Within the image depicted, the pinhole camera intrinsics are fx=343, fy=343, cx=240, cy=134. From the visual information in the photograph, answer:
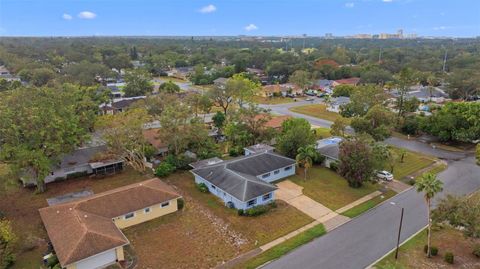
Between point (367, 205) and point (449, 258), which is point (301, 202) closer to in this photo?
point (367, 205)

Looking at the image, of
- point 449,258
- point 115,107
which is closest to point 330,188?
point 449,258

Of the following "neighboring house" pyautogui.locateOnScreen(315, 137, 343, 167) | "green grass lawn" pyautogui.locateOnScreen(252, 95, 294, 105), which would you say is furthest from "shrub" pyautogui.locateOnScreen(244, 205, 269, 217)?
"green grass lawn" pyautogui.locateOnScreen(252, 95, 294, 105)

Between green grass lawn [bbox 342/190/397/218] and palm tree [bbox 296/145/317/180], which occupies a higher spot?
palm tree [bbox 296/145/317/180]

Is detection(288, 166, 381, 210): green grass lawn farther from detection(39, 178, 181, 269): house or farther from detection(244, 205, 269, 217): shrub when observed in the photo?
detection(39, 178, 181, 269): house

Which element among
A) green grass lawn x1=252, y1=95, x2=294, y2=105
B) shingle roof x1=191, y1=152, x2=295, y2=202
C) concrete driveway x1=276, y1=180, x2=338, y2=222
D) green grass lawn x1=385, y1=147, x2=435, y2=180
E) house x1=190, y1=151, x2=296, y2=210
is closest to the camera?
concrete driveway x1=276, y1=180, x2=338, y2=222

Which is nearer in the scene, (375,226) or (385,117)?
(375,226)

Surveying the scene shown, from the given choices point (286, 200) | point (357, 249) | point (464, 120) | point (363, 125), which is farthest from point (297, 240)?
point (464, 120)

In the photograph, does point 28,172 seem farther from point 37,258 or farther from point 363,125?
point 363,125

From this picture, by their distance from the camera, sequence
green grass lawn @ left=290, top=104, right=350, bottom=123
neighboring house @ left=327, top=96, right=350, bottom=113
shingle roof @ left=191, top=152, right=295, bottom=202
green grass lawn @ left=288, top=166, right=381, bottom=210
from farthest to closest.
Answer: neighboring house @ left=327, top=96, right=350, bottom=113
green grass lawn @ left=290, top=104, right=350, bottom=123
green grass lawn @ left=288, top=166, right=381, bottom=210
shingle roof @ left=191, top=152, right=295, bottom=202
